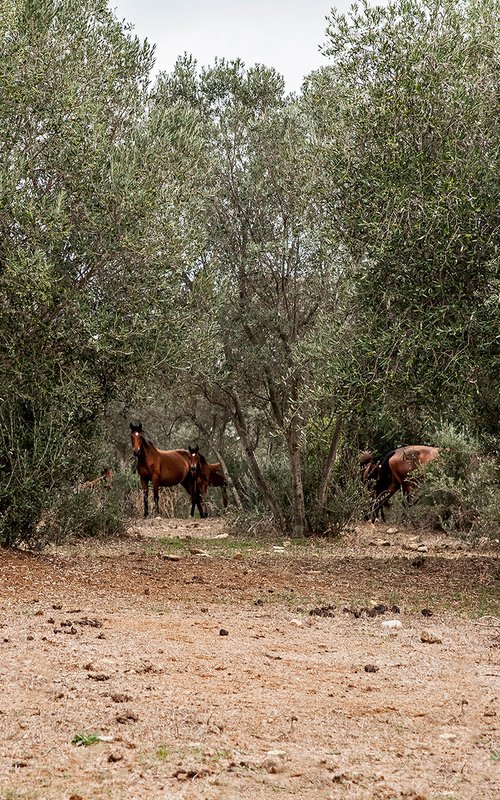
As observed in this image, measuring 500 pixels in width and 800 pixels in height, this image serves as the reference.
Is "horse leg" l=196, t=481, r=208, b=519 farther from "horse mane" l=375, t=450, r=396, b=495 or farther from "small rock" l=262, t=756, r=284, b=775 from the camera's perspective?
"small rock" l=262, t=756, r=284, b=775

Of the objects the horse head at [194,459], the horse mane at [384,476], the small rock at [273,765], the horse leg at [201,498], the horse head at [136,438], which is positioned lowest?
the small rock at [273,765]

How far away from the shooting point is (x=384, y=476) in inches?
972

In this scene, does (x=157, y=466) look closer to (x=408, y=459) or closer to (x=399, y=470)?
(x=399, y=470)

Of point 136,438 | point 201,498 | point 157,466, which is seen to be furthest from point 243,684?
point 201,498

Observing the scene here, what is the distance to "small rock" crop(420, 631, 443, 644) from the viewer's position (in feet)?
29.3

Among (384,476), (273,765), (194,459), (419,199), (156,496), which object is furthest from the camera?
(194,459)

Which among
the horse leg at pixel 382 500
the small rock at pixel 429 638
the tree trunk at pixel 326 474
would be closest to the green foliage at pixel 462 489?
the horse leg at pixel 382 500

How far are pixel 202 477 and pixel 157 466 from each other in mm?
3191

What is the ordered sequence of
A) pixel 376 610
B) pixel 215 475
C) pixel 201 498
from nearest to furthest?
pixel 376 610, pixel 201 498, pixel 215 475

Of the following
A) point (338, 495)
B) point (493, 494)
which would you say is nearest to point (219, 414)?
point (338, 495)

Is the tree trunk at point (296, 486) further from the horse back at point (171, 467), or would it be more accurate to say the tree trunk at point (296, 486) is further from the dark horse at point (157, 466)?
the horse back at point (171, 467)

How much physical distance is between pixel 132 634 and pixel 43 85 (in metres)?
8.23

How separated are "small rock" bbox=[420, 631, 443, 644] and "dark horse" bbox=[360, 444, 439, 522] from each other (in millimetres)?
13456

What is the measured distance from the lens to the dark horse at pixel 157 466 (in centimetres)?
2684
